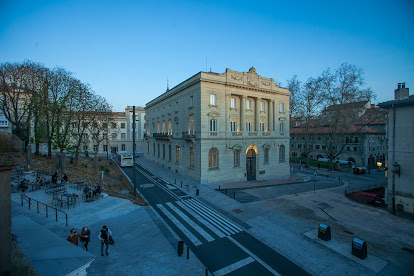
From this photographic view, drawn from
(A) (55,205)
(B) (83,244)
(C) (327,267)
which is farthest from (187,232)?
(A) (55,205)

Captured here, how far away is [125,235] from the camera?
38.3 feet

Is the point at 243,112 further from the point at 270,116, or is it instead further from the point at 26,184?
the point at 26,184

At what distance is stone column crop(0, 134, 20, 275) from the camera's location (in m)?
3.29

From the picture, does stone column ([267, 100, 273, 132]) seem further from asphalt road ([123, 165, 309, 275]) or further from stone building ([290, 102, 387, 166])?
asphalt road ([123, 165, 309, 275])

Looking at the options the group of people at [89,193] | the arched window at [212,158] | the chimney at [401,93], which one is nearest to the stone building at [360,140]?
the chimney at [401,93]

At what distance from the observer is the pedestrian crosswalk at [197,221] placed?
12.4 meters

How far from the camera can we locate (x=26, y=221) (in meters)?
8.35

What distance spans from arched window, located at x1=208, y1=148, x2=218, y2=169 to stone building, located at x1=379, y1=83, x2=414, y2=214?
1780 cm

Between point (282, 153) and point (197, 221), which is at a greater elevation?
point (282, 153)

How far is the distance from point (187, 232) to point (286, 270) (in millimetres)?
6068

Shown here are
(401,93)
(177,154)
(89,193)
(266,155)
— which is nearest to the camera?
(89,193)

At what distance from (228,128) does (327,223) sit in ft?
54.8

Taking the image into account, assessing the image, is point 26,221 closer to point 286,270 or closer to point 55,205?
point 55,205

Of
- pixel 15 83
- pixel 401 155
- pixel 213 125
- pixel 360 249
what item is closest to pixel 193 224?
pixel 360 249
